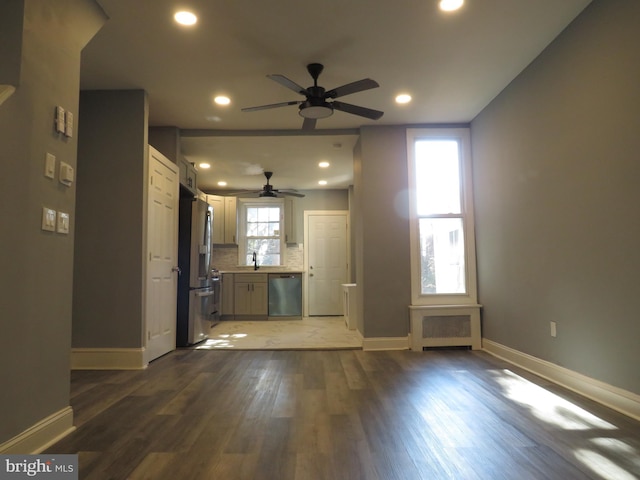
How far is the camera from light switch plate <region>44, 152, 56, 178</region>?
2051 millimetres

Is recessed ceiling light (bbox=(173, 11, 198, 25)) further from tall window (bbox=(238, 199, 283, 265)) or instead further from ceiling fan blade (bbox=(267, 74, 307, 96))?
tall window (bbox=(238, 199, 283, 265))

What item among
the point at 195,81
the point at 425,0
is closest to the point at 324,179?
the point at 195,81

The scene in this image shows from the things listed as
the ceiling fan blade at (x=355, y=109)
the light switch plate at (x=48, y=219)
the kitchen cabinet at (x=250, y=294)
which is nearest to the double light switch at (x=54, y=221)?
the light switch plate at (x=48, y=219)

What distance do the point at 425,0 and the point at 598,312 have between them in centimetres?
235

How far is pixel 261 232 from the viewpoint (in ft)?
26.7

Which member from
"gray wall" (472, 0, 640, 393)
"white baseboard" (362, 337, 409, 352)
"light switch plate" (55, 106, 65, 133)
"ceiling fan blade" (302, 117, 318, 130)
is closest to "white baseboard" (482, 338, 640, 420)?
"gray wall" (472, 0, 640, 393)

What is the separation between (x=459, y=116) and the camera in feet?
15.0

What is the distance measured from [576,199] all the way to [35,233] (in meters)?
3.38

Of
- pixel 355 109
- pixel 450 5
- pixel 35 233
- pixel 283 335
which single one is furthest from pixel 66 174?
pixel 283 335

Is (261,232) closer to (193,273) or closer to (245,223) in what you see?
(245,223)

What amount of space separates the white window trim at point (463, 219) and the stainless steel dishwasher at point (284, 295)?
3.14 m

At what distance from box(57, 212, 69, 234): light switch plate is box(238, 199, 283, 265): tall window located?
5.80 meters

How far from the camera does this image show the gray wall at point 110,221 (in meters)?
3.68

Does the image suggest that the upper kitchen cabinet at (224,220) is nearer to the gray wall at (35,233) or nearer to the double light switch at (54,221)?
the gray wall at (35,233)
